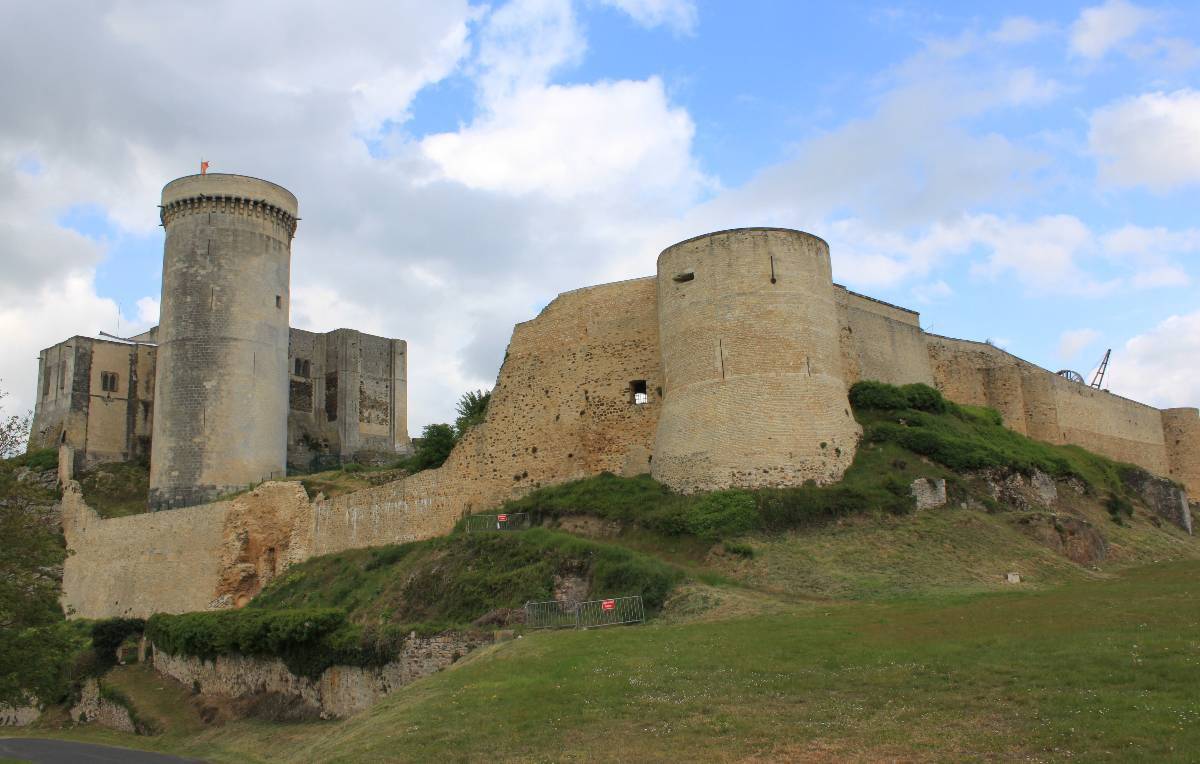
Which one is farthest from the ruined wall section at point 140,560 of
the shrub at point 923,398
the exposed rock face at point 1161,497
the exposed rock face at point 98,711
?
the exposed rock face at point 1161,497

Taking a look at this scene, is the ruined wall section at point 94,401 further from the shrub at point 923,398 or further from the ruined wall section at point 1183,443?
the ruined wall section at point 1183,443

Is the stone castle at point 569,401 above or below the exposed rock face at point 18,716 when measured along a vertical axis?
above

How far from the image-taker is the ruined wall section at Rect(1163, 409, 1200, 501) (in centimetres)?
4425

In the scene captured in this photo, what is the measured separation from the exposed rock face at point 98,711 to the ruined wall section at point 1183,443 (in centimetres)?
4052

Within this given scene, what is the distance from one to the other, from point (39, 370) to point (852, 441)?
34.8 meters

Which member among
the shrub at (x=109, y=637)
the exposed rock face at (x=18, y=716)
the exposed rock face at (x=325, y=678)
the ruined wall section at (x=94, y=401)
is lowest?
the exposed rock face at (x=18, y=716)

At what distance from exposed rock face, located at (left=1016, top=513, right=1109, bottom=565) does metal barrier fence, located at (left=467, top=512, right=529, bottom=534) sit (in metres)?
12.0

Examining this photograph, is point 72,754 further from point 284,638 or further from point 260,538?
point 260,538

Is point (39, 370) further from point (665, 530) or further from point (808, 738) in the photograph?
point (808, 738)

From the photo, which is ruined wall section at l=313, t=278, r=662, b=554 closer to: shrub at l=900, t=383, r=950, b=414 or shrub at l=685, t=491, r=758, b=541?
shrub at l=685, t=491, r=758, b=541

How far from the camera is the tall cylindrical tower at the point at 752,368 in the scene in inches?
973

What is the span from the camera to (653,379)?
2875 centimetres

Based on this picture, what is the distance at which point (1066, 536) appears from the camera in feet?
77.4

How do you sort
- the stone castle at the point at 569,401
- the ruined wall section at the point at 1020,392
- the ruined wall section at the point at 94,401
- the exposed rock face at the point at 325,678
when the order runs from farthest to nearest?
1. the ruined wall section at the point at 94,401
2. the ruined wall section at the point at 1020,392
3. the stone castle at the point at 569,401
4. the exposed rock face at the point at 325,678
